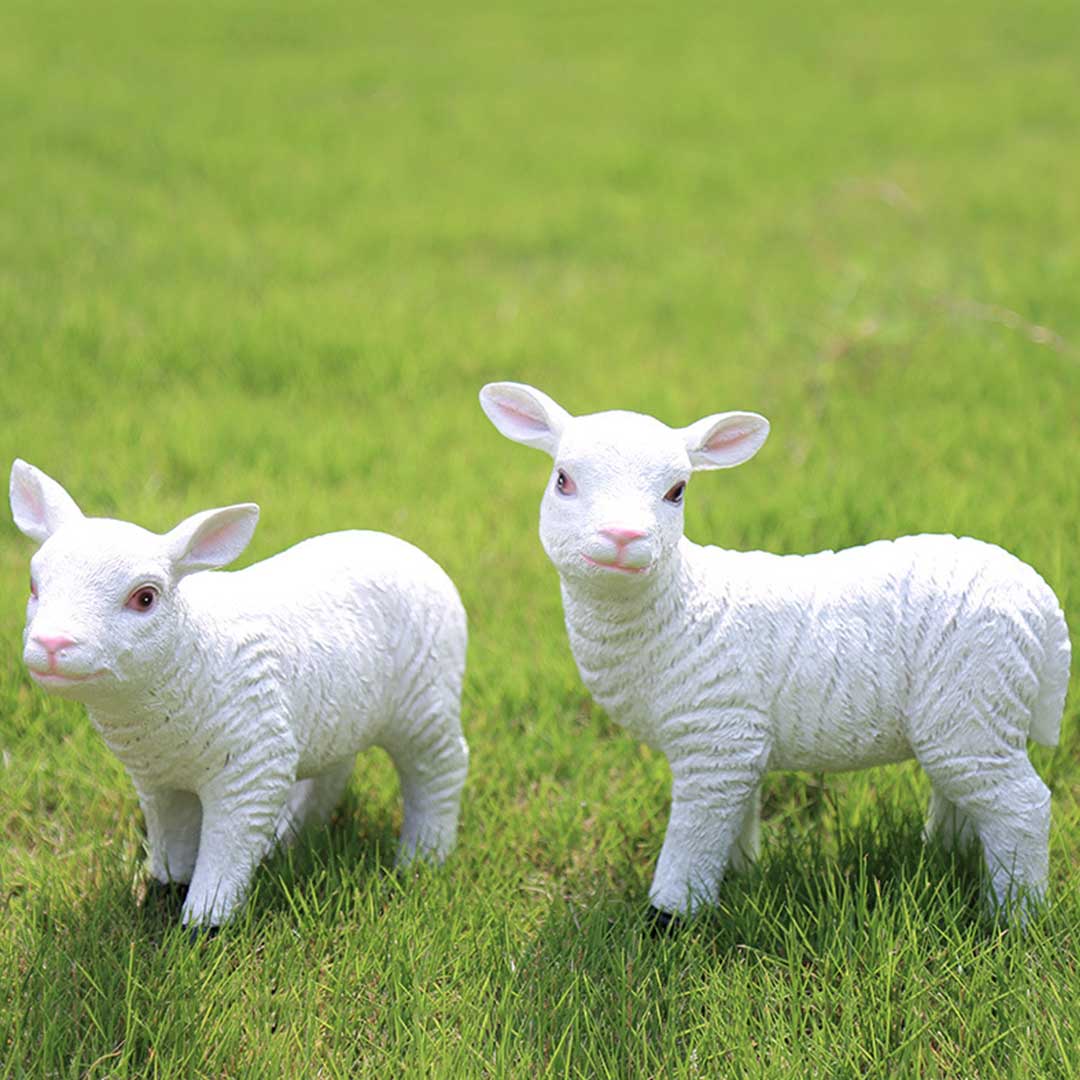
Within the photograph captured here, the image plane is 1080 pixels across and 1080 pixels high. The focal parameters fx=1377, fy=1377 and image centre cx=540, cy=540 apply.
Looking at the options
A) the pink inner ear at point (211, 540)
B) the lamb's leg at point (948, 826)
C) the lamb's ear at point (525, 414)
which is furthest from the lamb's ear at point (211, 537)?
the lamb's leg at point (948, 826)

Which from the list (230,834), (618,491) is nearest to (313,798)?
(230,834)

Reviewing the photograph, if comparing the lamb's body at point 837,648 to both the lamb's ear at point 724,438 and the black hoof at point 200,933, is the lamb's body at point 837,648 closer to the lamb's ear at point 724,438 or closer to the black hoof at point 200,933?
the lamb's ear at point 724,438

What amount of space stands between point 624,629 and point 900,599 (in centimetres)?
58

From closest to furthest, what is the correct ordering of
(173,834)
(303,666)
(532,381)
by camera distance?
(303,666) → (173,834) → (532,381)

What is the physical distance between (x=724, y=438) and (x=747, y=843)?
0.98m

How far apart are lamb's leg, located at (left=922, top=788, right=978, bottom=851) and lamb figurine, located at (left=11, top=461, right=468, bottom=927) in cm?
111

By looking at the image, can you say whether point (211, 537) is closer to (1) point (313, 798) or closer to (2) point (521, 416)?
(2) point (521, 416)

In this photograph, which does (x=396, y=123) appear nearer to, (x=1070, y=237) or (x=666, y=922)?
(x=1070, y=237)

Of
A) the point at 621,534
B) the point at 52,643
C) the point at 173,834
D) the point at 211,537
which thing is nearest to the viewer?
the point at 52,643

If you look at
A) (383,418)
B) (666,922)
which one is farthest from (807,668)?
(383,418)

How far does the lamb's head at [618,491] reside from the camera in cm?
265

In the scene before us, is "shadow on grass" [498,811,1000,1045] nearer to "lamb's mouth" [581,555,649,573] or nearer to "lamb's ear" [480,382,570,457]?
"lamb's mouth" [581,555,649,573]

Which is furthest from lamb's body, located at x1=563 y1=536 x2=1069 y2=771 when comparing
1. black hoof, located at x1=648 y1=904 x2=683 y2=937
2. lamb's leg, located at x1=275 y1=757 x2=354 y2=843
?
lamb's leg, located at x1=275 y1=757 x2=354 y2=843

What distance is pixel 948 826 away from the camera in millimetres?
3152
